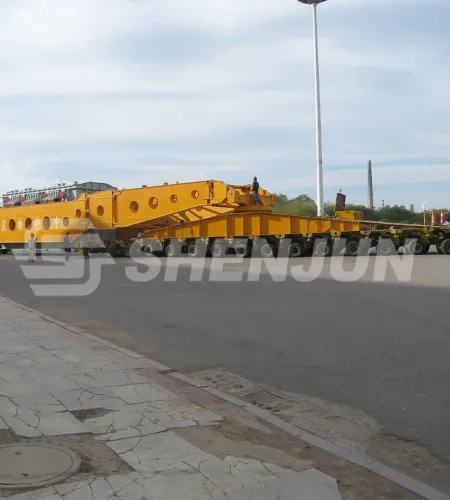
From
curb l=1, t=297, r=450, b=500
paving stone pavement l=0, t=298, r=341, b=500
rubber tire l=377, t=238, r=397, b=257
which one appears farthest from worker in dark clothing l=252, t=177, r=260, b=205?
curb l=1, t=297, r=450, b=500

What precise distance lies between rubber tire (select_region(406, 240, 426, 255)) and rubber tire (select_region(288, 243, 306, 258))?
4304 millimetres

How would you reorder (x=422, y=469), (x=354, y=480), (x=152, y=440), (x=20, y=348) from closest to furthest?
1. (x=354, y=480)
2. (x=422, y=469)
3. (x=152, y=440)
4. (x=20, y=348)

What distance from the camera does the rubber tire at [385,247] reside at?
23062 mm

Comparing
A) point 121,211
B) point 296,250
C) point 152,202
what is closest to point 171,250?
point 152,202

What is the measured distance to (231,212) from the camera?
24969mm

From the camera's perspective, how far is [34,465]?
371cm

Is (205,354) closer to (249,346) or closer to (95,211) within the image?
(249,346)

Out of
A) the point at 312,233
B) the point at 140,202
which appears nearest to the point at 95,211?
the point at 140,202

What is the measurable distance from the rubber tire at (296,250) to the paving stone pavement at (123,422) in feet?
55.2

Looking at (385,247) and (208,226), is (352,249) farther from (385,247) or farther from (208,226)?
(208,226)

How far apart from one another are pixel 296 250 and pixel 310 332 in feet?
51.4

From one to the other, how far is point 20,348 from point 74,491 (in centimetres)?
443

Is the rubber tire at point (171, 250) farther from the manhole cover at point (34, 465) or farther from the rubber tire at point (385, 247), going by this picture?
the manhole cover at point (34, 465)

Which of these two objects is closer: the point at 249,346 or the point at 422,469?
the point at 422,469
